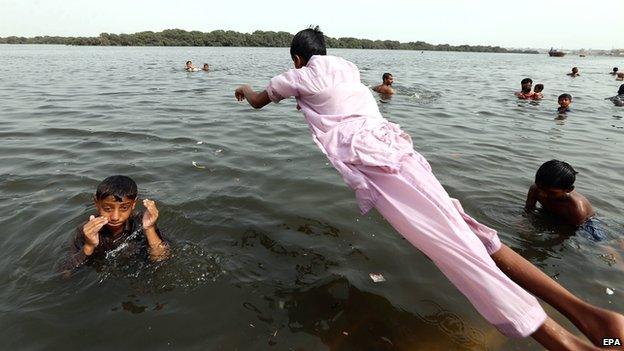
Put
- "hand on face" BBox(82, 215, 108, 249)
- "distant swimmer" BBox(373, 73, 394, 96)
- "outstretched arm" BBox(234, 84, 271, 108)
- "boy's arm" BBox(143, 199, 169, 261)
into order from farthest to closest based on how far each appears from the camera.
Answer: "distant swimmer" BBox(373, 73, 394, 96) → "boy's arm" BBox(143, 199, 169, 261) → "outstretched arm" BBox(234, 84, 271, 108) → "hand on face" BBox(82, 215, 108, 249)

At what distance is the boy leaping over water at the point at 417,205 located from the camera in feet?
7.06

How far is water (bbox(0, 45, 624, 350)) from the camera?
299cm

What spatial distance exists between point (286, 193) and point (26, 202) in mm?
3262

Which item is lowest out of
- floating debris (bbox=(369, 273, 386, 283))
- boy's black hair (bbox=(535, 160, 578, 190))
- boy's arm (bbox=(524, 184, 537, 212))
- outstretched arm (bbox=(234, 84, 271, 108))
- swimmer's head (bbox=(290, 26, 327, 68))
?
floating debris (bbox=(369, 273, 386, 283))

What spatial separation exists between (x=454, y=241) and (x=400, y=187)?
1.52ft

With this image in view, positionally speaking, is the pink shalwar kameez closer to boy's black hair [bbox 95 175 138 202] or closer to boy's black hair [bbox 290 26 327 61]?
boy's black hair [bbox 290 26 327 61]

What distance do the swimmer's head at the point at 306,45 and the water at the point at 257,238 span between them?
74.2 inches

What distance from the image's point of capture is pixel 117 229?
3721 mm

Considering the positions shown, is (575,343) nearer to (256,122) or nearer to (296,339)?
(296,339)

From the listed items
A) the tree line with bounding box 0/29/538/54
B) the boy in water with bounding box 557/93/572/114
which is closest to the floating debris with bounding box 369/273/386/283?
the boy in water with bounding box 557/93/572/114

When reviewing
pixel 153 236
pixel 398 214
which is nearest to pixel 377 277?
pixel 398 214

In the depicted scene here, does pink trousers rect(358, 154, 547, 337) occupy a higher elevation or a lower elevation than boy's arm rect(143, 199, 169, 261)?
higher

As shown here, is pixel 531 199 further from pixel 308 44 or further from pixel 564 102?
pixel 564 102

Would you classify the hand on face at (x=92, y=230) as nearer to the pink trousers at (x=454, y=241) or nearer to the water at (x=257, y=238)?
the water at (x=257, y=238)
